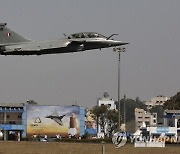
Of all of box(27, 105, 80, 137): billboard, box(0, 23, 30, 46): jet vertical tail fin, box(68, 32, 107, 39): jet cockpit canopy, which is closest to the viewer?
box(68, 32, 107, 39): jet cockpit canopy

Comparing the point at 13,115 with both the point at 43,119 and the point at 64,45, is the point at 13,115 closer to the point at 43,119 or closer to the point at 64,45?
the point at 43,119

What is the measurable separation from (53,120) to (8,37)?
108 m

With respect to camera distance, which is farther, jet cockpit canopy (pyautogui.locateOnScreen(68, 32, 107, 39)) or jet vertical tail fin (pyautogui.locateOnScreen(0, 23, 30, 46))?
jet vertical tail fin (pyautogui.locateOnScreen(0, 23, 30, 46))

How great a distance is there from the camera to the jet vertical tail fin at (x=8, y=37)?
70419 mm

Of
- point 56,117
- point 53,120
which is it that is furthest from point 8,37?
point 56,117

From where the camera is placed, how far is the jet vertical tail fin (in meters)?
70.4

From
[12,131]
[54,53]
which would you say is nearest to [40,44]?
[54,53]

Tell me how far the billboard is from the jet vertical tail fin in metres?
102

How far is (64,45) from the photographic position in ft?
215

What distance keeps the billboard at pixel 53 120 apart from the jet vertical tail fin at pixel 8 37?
10168 cm

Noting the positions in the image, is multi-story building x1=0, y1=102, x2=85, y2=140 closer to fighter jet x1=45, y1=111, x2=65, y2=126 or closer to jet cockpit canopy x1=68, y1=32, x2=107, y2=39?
Answer: fighter jet x1=45, y1=111, x2=65, y2=126

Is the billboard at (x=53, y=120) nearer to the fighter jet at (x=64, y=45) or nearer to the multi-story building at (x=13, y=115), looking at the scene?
the multi-story building at (x=13, y=115)

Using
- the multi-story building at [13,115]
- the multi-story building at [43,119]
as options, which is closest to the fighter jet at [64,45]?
the multi-story building at [43,119]

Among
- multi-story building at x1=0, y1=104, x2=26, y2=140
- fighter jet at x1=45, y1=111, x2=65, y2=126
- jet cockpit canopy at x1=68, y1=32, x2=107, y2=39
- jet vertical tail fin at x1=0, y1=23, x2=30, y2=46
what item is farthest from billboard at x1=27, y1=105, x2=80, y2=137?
jet cockpit canopy at x1=68, y1=32, x2=107, y2=39
